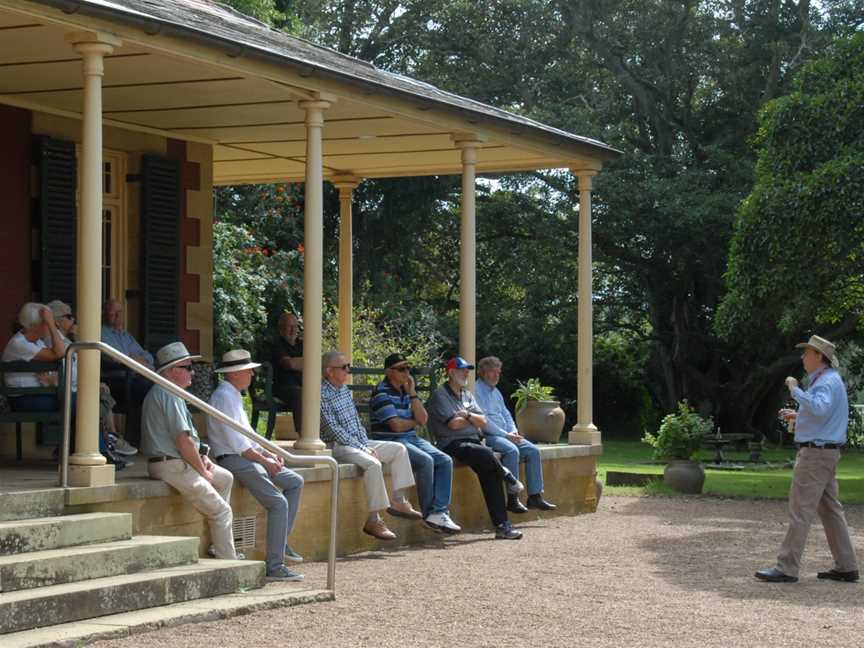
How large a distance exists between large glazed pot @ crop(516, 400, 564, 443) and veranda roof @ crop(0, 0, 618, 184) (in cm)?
235

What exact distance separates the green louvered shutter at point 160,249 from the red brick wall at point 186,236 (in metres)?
0.15

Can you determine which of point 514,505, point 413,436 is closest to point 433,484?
point 413,436

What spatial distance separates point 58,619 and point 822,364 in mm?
5350

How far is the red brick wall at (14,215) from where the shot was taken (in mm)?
11492

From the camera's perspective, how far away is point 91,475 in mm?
8656

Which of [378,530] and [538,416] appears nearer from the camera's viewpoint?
[378,530]

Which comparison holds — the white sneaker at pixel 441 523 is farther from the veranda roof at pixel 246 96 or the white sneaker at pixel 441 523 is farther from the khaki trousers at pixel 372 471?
the veranda roof at pixel 246 96

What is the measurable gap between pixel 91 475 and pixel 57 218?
3766 millimetres

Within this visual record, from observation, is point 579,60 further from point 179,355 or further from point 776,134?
point 179,355

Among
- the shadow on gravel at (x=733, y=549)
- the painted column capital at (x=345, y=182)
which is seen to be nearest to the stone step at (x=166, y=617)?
the shadow on gravel at (x=733, y=549)

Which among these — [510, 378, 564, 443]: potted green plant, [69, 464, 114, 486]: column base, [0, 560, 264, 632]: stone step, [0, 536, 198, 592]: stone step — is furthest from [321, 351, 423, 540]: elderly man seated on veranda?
[510, 378, 564, 443]: potted green plant

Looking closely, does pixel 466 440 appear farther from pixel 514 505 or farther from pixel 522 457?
pixel 522 457

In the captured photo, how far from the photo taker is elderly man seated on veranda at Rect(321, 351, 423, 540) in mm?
11172

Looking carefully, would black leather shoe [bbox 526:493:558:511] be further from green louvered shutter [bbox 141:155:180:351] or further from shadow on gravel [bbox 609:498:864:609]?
green louvered shutter [bbox 141:155:180:351]
